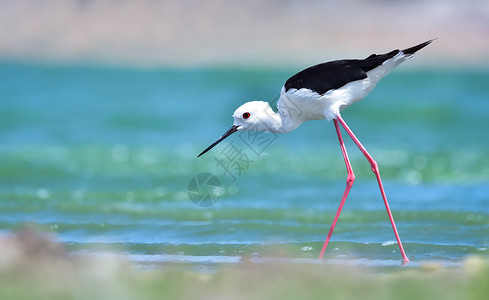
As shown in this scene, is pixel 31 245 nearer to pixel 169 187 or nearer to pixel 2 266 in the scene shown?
pixel 2 266

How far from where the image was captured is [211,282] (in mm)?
5180

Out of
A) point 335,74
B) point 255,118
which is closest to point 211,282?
point 255,118

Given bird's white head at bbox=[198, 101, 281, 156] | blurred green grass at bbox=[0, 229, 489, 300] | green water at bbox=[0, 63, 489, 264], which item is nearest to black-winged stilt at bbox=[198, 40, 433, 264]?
bird's white head at bbox=[198, 101, 281, 156]

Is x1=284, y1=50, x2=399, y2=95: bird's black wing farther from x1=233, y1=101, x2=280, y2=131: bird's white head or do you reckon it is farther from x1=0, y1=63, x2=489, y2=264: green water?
x1=0, y1=63, x2=489, y2=264: green water

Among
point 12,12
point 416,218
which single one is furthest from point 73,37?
point 416,218

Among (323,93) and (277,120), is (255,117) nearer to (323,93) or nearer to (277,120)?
(277,120)

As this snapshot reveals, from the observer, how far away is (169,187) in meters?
12.1

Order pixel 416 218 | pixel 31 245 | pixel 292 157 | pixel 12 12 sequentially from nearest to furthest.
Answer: pixel 31 245
pixel 416 218
pixel 292 157
pixel 12 12

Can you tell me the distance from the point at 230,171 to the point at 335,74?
673cm

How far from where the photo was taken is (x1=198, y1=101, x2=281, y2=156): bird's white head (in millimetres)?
7281

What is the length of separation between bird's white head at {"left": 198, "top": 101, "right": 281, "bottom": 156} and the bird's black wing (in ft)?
1.24

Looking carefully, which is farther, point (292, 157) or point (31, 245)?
point (292, 157)

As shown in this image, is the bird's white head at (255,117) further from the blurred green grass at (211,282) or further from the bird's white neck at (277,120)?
the blurred green grass at (211,282)

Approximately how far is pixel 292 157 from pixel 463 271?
33.1 feet
